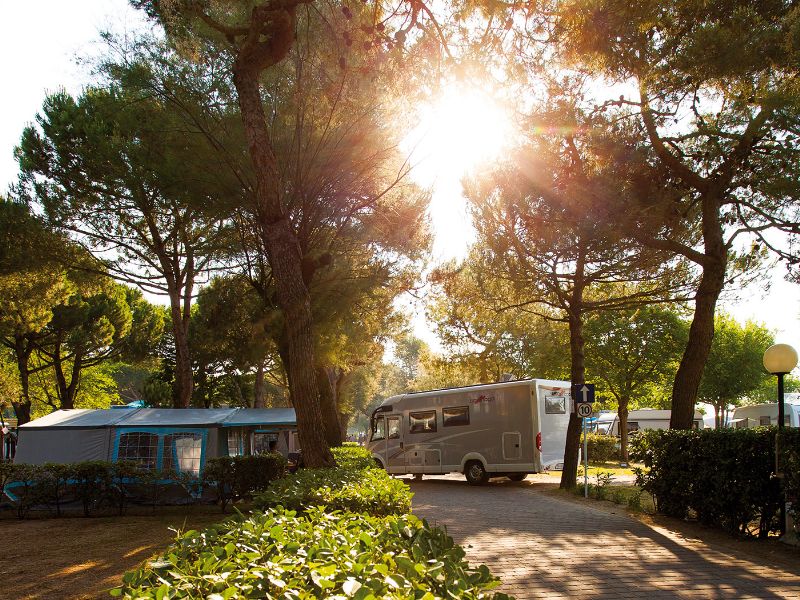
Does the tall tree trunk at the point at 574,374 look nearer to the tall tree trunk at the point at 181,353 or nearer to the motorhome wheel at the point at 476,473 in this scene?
the motorhome wheel at the point at 476,473

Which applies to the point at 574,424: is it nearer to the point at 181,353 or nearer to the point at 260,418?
the point at 260,418

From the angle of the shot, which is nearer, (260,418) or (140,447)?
(140,447)

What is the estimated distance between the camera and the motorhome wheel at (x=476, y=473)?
16903 mm

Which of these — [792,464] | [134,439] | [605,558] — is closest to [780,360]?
[792,464]

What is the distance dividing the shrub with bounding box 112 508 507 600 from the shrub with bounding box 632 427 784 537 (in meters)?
6.30

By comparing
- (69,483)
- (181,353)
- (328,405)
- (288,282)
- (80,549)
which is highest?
(288,282)

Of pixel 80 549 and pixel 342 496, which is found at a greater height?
pixel 342 496

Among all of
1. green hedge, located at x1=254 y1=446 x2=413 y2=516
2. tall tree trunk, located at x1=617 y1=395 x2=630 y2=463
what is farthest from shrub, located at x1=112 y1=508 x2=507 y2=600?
tall tree trunk, located at x1=617 y1=395 x2=630 y2=463

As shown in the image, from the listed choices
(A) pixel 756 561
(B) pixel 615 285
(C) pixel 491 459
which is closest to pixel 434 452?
(C) pixel 491 459

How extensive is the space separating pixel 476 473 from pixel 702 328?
8.45m

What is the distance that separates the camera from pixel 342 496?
4.80 metres

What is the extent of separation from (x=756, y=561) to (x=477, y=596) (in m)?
6.14

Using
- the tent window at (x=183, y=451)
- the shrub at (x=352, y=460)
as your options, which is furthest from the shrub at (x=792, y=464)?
the tent window at (x=183, y=451)

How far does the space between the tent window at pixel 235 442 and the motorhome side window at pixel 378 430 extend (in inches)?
189
